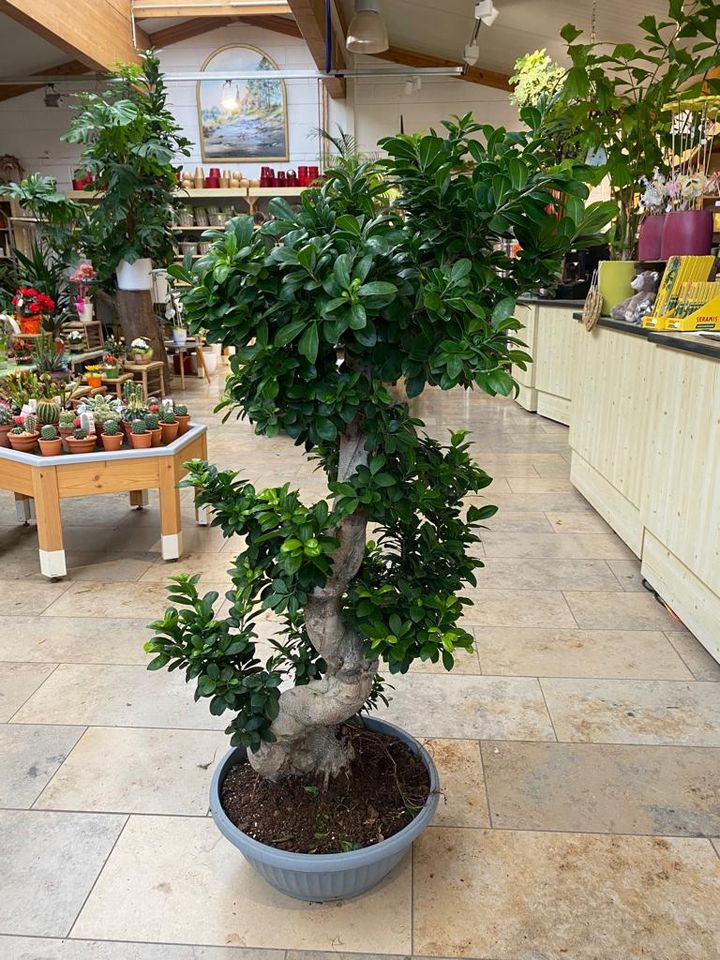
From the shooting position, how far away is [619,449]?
3.91 metres

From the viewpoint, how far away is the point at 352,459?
1578mm

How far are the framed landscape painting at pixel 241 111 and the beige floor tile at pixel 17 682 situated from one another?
35.6ft

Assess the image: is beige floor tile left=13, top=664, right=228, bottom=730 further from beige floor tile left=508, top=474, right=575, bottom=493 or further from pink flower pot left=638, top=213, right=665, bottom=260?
pink flower pot left=638, top=213, right=665, bottom=260

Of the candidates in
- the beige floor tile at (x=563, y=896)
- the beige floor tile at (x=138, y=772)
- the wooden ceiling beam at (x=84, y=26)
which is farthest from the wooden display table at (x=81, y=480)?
the wooden ceiling beam at (x=84, y=26)

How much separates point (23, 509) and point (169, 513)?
1112mm

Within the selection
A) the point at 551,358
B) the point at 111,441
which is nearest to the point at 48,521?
the point at 111,441

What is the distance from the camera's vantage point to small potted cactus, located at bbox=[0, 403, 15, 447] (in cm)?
362

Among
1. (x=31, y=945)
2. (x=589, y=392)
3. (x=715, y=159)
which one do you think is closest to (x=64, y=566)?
(x=31, y=945)

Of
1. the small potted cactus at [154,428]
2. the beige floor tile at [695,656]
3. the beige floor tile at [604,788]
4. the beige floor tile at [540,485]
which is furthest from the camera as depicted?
the beige floor tile at [540,485]

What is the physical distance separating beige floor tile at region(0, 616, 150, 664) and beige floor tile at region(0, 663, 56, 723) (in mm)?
50

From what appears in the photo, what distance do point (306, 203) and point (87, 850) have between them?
1.55m

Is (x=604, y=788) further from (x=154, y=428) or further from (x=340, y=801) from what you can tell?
(x=154, y=428)

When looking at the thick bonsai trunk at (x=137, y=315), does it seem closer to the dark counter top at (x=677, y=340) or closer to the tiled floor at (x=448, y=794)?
the tiled floor at (x=448, y=794)

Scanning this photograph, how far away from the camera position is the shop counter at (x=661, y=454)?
2.76 meters
